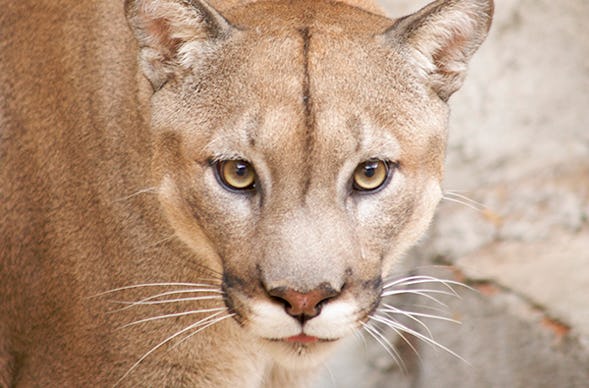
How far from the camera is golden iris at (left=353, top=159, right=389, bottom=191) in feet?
10.8

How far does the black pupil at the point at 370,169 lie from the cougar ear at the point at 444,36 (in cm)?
43

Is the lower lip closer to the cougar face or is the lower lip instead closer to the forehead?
the cougar face

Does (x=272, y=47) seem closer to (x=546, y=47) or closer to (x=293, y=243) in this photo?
(x=293, y=243)

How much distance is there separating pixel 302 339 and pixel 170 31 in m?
1.06

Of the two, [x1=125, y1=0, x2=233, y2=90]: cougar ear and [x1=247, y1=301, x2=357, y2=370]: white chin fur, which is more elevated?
[x1=125, y1=0, x2=233, y2=90]: cougar ear

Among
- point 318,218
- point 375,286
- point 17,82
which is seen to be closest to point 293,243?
point 318,218

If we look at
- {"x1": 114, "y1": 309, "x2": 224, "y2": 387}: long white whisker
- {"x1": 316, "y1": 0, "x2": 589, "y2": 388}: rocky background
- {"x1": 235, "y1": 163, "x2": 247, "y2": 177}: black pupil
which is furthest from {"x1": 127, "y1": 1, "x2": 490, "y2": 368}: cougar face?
{"x1": 316, "y1": 0, "x2": 589, "y2": 388}: rocky background

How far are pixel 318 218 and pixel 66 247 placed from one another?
1.05 metres

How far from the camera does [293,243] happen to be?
312 cm

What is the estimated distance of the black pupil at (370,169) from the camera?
3305 millimetres

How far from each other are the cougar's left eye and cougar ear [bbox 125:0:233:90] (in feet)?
2.07

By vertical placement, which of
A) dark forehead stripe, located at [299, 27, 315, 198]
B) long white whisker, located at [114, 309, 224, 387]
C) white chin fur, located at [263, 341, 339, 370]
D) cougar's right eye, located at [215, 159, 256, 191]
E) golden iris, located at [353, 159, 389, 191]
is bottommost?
long white whisker, located at [114, 309, 224, 387]

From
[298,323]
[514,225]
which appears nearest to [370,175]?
[298,323]

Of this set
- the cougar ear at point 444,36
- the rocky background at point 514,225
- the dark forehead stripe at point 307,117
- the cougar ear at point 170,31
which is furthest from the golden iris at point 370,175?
the rocky background at point 514,225
